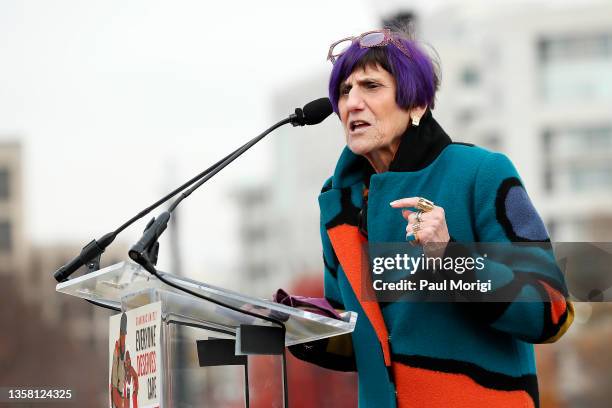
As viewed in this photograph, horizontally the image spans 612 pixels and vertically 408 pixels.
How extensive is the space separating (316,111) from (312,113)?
0.01 meters

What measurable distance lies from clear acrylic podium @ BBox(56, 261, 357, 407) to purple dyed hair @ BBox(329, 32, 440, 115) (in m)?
0.63

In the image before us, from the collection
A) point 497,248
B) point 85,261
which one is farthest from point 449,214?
point 85,261

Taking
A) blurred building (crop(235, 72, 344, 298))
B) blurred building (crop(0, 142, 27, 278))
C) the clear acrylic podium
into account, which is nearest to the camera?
the clear acrylic podium

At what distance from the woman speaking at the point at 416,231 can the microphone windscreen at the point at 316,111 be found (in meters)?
0.03

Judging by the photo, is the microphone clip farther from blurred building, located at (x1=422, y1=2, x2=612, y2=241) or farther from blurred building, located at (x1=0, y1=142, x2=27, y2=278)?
blurred building, located at (x1=0, y1=142, x2=27, y2=278)

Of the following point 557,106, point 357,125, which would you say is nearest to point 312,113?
point 357,125

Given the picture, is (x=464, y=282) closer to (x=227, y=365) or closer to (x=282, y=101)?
(x=227, y=365)

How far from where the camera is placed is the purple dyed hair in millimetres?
3285

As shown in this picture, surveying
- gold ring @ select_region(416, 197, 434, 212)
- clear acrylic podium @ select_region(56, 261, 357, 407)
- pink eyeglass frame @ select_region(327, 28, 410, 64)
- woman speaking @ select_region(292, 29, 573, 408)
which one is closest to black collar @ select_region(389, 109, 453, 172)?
woman speaking @ select_region(292, 29, 573, 408)

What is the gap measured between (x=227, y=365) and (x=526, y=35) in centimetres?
6605

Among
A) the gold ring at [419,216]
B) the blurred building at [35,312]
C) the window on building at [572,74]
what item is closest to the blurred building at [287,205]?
the window on building at [572,74]

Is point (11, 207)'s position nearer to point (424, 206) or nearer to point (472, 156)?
point (472, 156)

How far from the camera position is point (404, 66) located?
3303 mm

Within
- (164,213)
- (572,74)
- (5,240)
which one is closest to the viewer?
(164,213)
